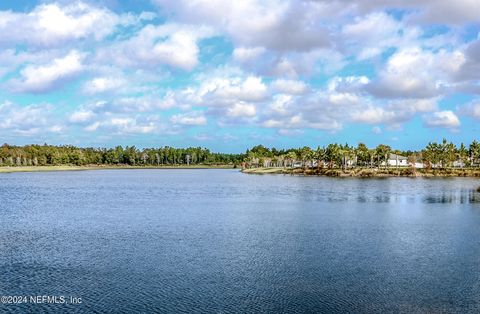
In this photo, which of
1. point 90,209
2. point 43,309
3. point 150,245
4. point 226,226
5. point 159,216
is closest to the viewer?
point 43,309

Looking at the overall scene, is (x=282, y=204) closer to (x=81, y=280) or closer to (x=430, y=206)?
(x=430, y=206)

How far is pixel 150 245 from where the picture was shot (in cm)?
4100

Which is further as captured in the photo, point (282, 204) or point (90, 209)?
point (282, 204)

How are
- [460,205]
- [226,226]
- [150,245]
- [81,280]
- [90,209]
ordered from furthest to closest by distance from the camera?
1. [460,205]
2. [90,209]
3. [226,226]
4. [150,245]
5. [81,280]

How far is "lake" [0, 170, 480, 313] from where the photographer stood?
2622 centimetres

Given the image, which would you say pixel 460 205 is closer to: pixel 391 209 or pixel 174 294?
pixel 391 209

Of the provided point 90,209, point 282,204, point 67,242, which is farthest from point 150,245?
point 282,204

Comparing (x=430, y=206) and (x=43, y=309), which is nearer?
(x=43, y=309)

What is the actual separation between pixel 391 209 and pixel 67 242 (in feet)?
159

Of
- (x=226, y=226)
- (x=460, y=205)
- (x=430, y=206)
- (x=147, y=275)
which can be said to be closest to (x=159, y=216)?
(x=226, y=226)

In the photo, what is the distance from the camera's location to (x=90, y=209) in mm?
69562

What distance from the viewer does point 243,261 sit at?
35.0 m

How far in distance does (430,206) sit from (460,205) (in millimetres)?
5294

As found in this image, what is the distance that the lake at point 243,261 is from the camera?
26219 millimetres
